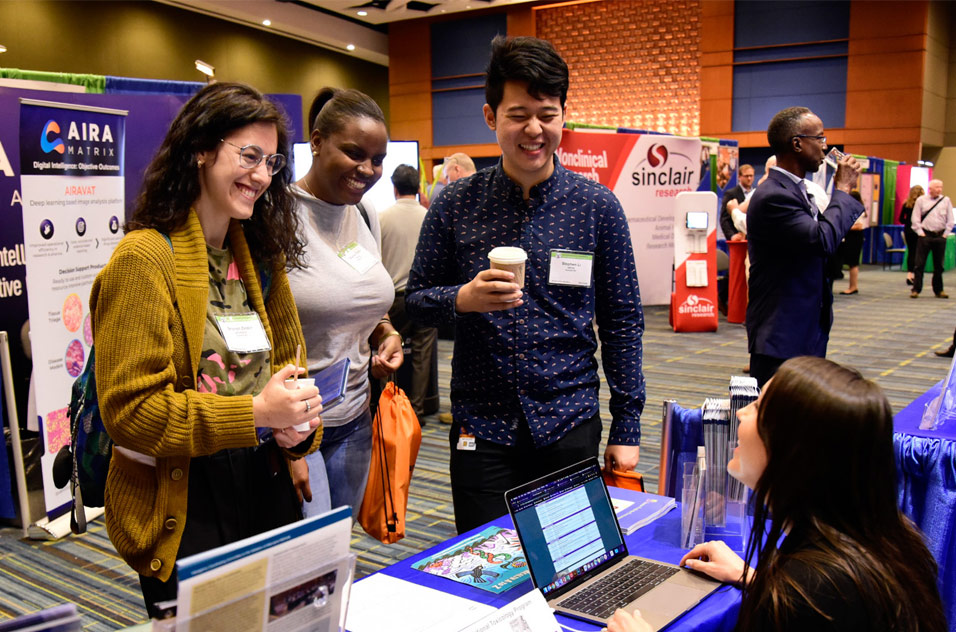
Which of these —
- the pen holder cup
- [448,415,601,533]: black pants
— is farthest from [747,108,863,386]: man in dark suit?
the pen holder cup

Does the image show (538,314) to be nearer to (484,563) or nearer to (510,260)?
(510,260)

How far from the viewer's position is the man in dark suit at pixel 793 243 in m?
3.08

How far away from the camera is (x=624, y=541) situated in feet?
5.46

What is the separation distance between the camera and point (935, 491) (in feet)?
6.82

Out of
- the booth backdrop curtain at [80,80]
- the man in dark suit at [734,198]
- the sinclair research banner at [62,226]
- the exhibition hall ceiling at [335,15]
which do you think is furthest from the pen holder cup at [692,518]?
the exhibition hall ceiling at [335,15]

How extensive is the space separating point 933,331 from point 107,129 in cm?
813

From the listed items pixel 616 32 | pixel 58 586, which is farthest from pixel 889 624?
pixel 616 32

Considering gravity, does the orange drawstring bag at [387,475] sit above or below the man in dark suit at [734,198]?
below

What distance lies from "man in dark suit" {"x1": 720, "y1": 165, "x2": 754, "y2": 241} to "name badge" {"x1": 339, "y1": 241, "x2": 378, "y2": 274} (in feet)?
24.1

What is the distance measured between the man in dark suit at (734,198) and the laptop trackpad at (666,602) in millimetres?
7772

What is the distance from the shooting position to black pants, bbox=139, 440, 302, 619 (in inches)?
58.4

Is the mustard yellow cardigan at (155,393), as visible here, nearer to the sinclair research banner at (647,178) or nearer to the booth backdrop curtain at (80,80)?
the booth backdrop curtain at (80,80)

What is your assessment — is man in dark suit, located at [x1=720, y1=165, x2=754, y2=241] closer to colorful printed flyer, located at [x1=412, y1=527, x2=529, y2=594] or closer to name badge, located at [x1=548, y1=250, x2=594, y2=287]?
name badge, located at [x1=548, y1=250, x2=594, y2=287]

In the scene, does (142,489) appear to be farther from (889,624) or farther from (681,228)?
(681,228)
